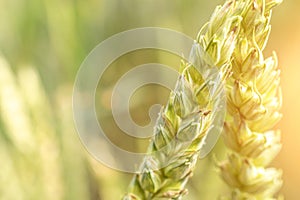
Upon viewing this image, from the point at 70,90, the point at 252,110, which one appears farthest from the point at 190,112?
the point at 70,90

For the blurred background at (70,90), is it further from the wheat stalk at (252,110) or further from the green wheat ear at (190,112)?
the green wheat ear at (190,112)

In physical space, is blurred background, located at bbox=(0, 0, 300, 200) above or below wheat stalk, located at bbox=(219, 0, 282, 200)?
above

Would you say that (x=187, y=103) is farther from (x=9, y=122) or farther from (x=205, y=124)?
(x=9, y=122)

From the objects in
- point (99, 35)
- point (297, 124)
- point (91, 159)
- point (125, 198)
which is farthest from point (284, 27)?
point (125, 198)

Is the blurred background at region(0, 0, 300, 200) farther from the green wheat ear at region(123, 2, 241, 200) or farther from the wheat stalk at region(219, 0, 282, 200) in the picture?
the green wheat ear at region(123, 2, 241, 200)

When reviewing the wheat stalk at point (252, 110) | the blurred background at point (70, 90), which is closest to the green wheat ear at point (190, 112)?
the wheat stalk at point (252, 110)

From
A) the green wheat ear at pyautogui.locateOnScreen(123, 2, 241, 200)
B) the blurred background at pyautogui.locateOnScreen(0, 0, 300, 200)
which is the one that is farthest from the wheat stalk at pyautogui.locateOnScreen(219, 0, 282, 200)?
the blurred background at pyautogui.locateOnScreen(0, 0, 300, 200)
